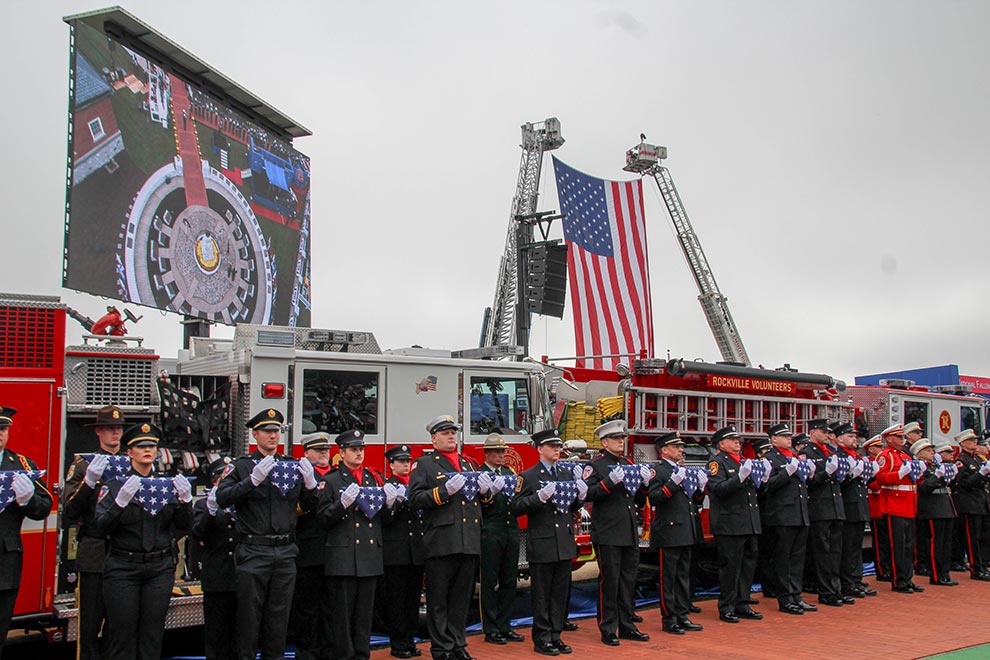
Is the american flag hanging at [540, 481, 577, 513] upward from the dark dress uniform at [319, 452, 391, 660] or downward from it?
upward

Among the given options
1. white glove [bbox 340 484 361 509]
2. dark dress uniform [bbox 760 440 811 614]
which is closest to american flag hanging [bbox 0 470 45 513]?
white glove [bbox 340 484 361 509]

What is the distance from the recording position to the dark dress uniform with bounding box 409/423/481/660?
8133 mm

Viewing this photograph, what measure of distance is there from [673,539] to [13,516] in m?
5.85

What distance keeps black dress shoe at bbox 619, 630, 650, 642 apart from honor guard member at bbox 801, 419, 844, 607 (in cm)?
309

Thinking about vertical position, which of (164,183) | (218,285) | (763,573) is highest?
(164,183)

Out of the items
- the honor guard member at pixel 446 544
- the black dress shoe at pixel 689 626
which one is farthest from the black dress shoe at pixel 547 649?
the black dress shoe at pixel 689 626

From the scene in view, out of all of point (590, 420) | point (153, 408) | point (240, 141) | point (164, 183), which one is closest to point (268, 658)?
point (153, 408)

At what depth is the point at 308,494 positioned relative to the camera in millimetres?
7402

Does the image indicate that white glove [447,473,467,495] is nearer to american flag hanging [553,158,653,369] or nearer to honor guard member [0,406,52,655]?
honor guard member [0,406,52,655]

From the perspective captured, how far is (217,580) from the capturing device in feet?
24.4

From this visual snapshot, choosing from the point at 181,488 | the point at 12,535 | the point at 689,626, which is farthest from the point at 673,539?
the point at 12,535

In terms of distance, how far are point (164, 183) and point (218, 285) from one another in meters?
2.10

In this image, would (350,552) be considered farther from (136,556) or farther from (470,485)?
(136,556)

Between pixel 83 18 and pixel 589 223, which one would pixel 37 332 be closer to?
pixel 83 18
